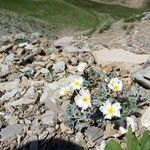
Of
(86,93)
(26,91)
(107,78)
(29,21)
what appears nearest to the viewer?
(86,93)

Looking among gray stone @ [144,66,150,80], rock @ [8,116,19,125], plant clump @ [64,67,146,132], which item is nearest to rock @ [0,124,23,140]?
rock @ [8,116,19,125]

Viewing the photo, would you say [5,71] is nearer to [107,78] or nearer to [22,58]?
[22,58]

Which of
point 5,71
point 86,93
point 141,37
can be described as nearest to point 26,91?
point 5,71

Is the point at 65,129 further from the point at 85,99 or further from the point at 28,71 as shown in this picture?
the point at 28,71

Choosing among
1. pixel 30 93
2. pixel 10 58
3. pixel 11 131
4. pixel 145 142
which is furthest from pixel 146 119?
pixel 10 58

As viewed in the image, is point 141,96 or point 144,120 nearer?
point 144,120

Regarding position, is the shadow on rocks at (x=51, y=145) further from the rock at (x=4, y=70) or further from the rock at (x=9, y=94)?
the rock at (x=4, y=70)
